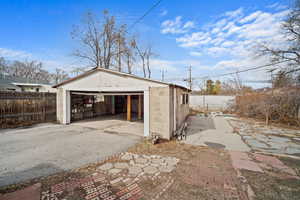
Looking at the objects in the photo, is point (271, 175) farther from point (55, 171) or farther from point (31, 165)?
point (31, 165)

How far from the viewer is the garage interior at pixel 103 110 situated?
7.91 metres

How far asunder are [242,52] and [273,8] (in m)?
4.51

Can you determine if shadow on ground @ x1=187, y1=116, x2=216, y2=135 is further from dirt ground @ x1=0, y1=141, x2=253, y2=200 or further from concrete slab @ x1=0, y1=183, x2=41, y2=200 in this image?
concrete slab @ x1=0, y1=183, x2=41, y2=200

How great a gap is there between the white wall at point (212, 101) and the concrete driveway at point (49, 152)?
12.6 meters

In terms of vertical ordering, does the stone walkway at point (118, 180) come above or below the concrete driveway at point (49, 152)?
below

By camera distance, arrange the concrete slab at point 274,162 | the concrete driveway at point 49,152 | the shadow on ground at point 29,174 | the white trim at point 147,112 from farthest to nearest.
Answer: the white trim at point 147,112, the concrete slab at point 274,162, the concrete driveway at point 49,152, the shadow on ground at point 29,174

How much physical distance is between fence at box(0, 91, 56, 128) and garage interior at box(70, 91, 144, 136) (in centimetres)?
136

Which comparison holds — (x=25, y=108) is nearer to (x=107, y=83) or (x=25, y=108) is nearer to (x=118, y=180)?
(x=107, y=83)

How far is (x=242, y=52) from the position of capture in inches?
438

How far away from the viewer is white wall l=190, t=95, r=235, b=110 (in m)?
14.7

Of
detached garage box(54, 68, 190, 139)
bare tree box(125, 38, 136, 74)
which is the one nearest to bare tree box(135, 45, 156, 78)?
bare tree box(125, 38, 136, 74)

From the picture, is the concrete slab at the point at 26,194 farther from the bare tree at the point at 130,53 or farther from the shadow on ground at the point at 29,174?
the bare tree at the point at 130,53

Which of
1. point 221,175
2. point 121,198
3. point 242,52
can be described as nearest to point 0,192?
point 121,198

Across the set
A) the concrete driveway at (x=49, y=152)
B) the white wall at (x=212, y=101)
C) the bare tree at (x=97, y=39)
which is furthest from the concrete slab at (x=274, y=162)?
the bare tree at (x=97, y=39)
